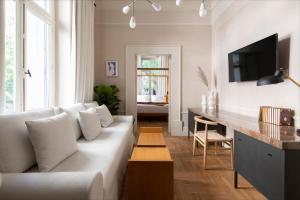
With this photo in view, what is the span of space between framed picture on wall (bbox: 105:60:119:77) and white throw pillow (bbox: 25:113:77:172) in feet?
12.7

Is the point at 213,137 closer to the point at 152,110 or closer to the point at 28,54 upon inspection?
the point at 28,54

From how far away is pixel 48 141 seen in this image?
1.80 meters

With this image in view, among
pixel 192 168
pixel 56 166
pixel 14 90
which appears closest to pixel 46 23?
pixel 14 90

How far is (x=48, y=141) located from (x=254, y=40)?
3.05 meters

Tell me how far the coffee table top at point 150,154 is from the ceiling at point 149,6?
4000 millimetres

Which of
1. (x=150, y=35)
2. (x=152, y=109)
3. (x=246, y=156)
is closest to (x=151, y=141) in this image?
(x=246, y=156)

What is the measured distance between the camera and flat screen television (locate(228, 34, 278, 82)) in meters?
2.86

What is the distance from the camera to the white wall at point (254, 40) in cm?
265

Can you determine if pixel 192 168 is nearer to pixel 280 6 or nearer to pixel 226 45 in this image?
pixel 280 6

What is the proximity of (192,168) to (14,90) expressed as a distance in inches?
93.9

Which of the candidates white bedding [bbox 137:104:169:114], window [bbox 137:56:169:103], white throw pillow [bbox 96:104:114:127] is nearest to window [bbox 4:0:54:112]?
white throw pillow [bbox 96:104:114:127]

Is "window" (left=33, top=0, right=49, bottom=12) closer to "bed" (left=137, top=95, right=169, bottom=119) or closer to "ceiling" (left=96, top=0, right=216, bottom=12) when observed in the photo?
"ceiling" (left=96, top=0, right=216, bottom=12)

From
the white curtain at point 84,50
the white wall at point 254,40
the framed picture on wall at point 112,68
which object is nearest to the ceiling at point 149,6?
the white wall at point 254,40

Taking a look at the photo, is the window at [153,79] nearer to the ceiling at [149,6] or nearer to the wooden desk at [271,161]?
the ceiling at [149,6]
